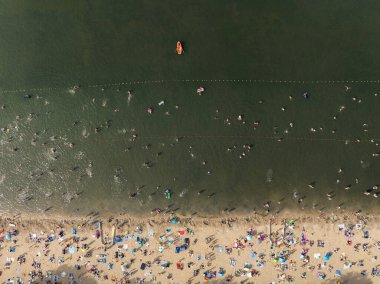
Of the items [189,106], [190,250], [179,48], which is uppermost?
[179,48]

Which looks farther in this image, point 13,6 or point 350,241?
point 13,6

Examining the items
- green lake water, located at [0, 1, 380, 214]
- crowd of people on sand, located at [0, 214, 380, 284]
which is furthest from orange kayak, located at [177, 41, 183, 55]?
crowd of people on sand, located at [0, 214, 380, 284]

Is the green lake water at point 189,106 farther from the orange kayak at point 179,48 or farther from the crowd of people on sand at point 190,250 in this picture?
the crowd of people on sand at point 190,250

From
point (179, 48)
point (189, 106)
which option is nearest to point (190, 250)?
point (189, 106)

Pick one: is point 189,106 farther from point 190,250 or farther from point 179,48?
point 190,250

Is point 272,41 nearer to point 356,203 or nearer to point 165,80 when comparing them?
point 165,80

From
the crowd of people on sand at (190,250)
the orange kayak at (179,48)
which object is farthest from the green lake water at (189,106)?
the crowd of people on sand at (190,250)

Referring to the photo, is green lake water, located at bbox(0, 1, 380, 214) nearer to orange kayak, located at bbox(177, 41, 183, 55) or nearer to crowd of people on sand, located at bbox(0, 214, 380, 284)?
orange kayak, located at bbox(177, 41, 183, 55)

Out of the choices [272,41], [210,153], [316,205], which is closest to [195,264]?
[210,153]
